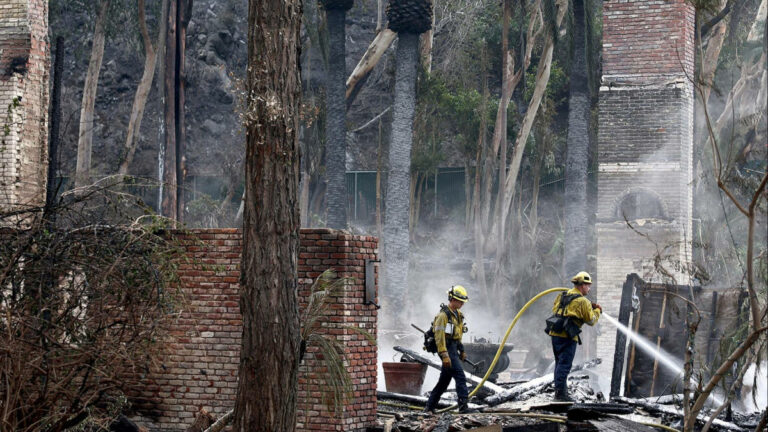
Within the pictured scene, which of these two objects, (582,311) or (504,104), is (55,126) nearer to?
(582,311)

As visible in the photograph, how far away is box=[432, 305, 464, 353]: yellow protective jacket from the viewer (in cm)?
1206

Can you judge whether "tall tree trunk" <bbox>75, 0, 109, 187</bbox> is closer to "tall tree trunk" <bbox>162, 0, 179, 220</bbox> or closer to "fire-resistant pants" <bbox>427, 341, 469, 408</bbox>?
"tall tree trunk" <bbox>162, 0, 179, 220</bbox>

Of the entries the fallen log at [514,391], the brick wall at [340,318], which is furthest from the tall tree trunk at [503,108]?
the brick wall at [340,318]

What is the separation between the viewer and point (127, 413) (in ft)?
35.0

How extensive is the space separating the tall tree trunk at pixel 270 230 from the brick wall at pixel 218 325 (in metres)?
2.23

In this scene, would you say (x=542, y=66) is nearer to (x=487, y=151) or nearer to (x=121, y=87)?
(x=487, y=151)

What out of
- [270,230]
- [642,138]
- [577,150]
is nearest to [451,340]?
[270,230]

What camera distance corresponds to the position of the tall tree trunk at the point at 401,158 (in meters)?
23.8

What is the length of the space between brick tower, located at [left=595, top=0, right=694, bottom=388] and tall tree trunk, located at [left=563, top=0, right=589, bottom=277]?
10.5 ft

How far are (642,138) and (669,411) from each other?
9.30 m

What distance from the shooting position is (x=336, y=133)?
79.2ft

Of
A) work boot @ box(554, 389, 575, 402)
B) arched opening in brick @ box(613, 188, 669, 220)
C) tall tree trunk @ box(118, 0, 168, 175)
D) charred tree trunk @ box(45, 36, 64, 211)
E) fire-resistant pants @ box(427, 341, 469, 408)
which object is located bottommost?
work boot @ box(554, 389, 575, 402)

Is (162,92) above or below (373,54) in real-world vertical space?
below

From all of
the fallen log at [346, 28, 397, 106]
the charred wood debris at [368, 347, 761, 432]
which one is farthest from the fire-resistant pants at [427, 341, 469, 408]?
the fallen log at [346, 28, 397, 106]
